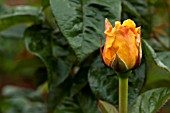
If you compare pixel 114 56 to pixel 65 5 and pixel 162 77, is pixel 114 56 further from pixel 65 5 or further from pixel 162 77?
pixel 162 77

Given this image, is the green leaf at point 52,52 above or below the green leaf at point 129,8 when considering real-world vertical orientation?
below

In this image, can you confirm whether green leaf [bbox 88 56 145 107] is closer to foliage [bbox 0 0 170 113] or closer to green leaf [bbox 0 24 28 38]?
foliage [bbox 0 0 170 113]

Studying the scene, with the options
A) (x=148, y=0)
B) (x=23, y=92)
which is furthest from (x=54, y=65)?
(x=23, y=92)

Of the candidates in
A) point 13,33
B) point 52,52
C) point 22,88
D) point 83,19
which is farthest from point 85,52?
point 22,88

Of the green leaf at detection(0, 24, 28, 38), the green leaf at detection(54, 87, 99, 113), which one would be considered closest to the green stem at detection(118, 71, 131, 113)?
the green leaf at detection(54, 87, 99, 113)

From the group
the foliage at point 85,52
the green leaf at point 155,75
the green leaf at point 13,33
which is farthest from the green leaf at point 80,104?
the green leaf at point 13,33

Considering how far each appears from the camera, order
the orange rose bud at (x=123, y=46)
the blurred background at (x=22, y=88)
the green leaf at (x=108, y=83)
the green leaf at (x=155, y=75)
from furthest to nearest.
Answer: the blurred background at (x=22, y=88) < the green leaf at (x=155, y=75) < the green leaf at (x=108, y=83) < the orange rose bud at (x=123, y=46)

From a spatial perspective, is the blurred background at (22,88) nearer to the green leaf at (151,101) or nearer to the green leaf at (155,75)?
the green leaf at (155,75)
